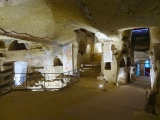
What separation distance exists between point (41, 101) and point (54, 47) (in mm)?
7751

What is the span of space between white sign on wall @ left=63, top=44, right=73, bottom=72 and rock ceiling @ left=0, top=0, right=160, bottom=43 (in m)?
2.69

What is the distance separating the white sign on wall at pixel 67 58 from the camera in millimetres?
12047

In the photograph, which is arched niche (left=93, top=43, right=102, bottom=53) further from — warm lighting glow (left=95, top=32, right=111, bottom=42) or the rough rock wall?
warm lighting glow (left=95, top=32, right=111, bottom=42)

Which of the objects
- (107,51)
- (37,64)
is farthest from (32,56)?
(107,51)

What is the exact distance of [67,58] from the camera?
12.2 metres

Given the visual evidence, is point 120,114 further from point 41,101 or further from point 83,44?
point 83,44

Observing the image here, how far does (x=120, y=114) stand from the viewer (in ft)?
13.0

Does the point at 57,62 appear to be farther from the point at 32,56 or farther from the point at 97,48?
the point at 97,48

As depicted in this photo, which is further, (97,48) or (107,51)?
(97,48)

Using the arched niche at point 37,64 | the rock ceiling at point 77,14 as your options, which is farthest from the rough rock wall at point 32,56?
the rock ceiling at point 77,14

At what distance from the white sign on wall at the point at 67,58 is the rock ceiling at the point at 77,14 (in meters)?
2.69

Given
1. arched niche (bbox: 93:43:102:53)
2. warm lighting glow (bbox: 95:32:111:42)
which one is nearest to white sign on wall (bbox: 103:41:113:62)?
warm lighting glow (bbox: 95:32:111:42)

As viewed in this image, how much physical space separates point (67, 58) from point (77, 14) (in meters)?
7.20

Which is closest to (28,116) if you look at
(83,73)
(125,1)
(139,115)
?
(139,115)
